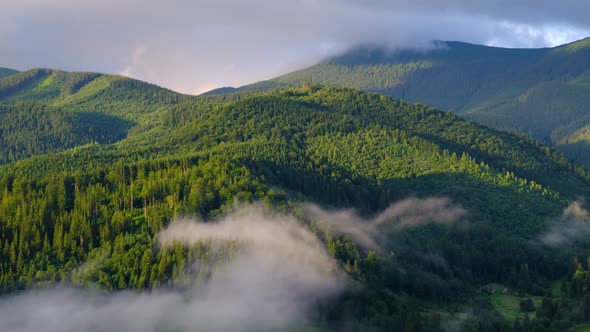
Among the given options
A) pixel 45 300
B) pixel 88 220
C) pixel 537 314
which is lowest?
pixel 537 314

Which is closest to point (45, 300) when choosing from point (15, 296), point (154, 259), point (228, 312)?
point (15, 296)

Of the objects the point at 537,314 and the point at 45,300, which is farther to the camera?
the point at 537,314

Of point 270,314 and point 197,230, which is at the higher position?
point 197,230

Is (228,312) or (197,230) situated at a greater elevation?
(197,230)

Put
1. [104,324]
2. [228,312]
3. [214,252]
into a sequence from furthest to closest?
1. [214,252]
2. [228,312]
3. [104,324]

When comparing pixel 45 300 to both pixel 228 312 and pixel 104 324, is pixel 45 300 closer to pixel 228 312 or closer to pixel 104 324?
pixel 104 324

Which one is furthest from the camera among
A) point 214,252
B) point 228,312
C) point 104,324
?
point 214,252

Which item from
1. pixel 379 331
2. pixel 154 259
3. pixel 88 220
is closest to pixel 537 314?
pixel 379 331

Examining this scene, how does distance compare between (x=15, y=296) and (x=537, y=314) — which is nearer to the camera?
(x=15, y=296)

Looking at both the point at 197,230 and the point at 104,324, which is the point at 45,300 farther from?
the point at 197,230
